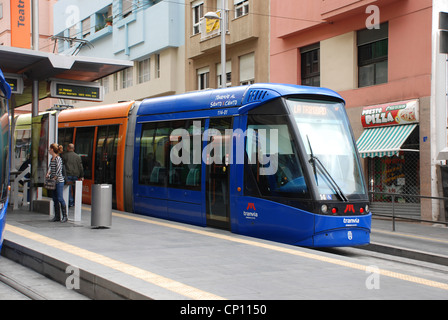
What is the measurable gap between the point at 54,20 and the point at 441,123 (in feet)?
113

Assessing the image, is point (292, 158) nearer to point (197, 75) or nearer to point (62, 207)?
point (62, 207)

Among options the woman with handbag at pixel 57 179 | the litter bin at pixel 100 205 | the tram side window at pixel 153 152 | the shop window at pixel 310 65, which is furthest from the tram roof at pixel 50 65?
the shop window at pixel 310 65

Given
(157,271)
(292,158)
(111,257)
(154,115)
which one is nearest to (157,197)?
(154,115)

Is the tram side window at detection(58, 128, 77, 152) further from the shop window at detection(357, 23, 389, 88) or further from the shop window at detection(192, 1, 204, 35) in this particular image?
the shop window at detection(192, 1, 204, 35)

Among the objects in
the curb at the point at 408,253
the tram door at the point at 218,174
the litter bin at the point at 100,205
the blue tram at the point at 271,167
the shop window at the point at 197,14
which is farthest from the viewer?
the shop window at the point at 197,14

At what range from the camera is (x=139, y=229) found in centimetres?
1114

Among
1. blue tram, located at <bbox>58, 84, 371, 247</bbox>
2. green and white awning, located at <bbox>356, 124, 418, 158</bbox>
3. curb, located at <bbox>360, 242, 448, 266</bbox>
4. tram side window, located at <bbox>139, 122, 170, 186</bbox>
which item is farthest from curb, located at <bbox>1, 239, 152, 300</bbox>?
green and white awning, located at <bbox>356, 124, 418, 158</bbox>

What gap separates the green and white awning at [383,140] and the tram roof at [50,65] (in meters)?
7.90

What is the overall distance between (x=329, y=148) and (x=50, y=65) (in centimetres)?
648

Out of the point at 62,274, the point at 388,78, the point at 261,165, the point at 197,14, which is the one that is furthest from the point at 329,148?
the point at 197,14
